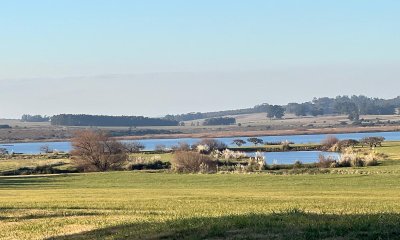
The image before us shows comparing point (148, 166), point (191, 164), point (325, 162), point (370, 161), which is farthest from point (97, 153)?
point (370, 161)

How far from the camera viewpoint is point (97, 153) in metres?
100

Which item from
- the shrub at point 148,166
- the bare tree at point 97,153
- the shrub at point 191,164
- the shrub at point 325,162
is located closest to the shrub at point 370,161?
the shrub at point 325,162

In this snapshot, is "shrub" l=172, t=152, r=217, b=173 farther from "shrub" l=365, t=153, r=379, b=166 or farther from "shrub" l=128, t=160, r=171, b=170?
"shrub" l=365, t=153, r=379, b=166

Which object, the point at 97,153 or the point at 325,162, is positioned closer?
the point at 325,162

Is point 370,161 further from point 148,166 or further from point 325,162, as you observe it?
point 148,166

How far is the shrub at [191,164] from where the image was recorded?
3312 inches

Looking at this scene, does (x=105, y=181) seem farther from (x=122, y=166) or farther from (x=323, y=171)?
(x=122, y=166)

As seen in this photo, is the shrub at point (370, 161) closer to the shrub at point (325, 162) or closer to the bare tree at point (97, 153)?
the shrub at point (325, 162)

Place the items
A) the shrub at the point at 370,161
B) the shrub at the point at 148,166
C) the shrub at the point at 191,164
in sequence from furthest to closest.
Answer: the shrub at the point at 148,166
the shrub at the point at 191,164
the shrub at the point at 370,161

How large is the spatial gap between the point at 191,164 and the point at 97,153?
18891 mm

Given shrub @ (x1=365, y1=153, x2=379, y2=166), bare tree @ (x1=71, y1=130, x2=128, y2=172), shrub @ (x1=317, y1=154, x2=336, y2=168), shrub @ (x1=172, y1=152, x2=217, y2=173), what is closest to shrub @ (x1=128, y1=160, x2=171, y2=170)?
bare tree @ (x1=71, y1=130, x2=128, y2=172)

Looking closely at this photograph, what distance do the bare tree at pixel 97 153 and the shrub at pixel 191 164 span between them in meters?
13.8

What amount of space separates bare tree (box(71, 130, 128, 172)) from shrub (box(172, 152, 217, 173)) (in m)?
13.8

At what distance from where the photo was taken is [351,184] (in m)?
54.9
